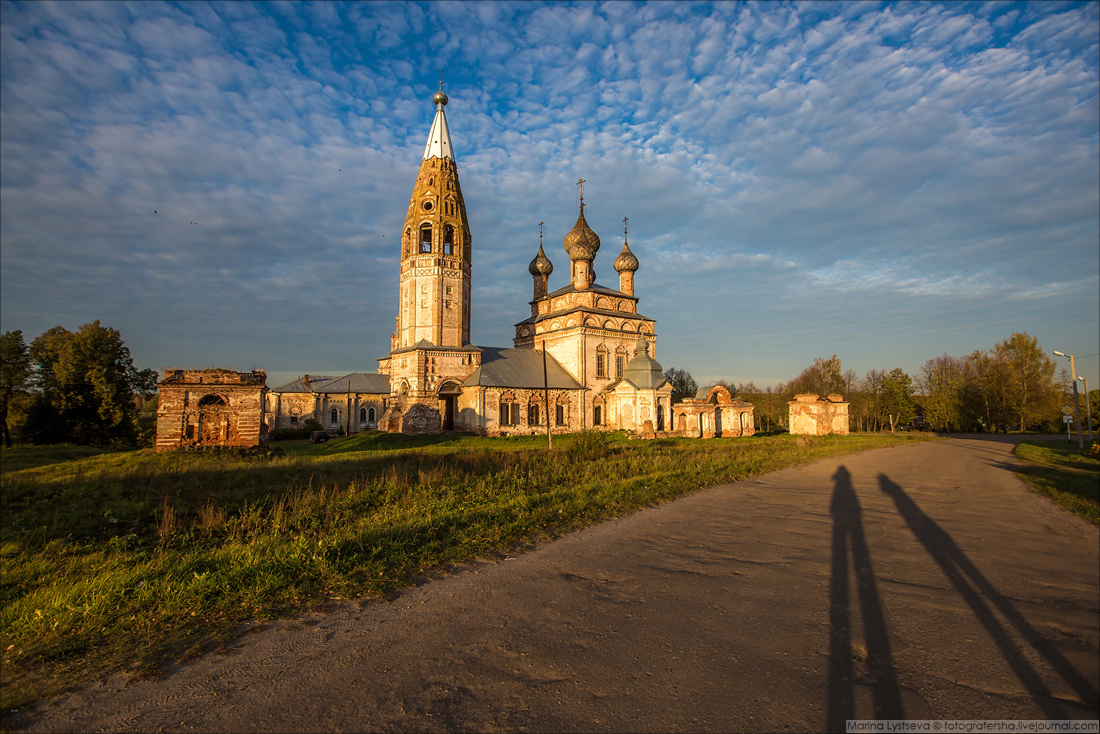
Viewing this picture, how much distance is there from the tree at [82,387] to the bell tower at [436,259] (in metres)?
16.4

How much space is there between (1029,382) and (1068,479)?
143 ft

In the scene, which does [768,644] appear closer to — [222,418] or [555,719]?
[555,719]

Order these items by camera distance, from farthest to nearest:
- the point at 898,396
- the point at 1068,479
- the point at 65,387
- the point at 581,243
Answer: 1. the point at 898,396
2. the point at 581,243
3. the point at 65,387
4. the point at 1068,479

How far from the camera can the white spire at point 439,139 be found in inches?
1291

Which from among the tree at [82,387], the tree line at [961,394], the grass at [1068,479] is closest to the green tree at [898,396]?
the tree line at [961,394]

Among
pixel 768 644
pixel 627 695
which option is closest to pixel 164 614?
pixel 627 695

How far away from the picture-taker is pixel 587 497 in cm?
1019

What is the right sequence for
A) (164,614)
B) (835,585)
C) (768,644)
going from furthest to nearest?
(835,585), (164,614), (768,644)

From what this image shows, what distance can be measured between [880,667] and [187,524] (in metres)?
9.56

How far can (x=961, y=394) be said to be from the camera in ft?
164

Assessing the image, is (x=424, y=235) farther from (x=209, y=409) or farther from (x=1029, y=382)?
(x=1029, y=382)

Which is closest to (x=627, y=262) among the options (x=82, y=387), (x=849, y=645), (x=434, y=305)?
(x=434, y=305)

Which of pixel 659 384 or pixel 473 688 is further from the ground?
pixel 659 384

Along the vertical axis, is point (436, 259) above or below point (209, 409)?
above
